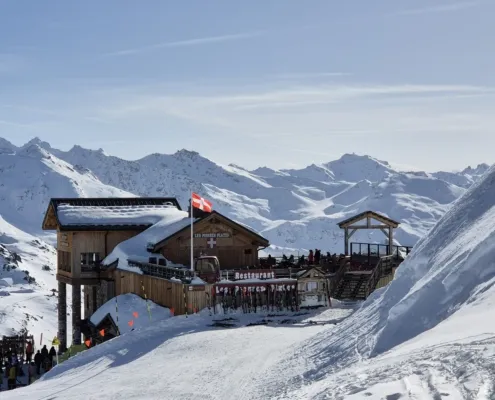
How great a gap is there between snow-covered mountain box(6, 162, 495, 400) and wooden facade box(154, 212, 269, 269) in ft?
34.5

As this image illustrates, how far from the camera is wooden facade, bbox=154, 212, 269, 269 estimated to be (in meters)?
35.2

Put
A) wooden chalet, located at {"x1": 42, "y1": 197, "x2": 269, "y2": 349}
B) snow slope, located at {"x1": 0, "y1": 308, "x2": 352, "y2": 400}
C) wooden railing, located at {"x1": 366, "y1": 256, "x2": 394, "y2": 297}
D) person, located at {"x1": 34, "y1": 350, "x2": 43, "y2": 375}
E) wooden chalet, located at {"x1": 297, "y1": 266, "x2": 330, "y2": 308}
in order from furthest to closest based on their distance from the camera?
wooden chalet, located at {"x1": 42, "y1": 197, "x2": 269, "y2": 349}
wooden railing, located at {"x1": 366, "y1": 256, "x2": 394, "y2": 297}
person, located at {"x1": 34, "y1": 350, "x2": 43, "y2": 375}
wooden chalet, located at {"x1": 297, "y1": 266, "x2": 330, "y2": 308}
snow slope, located at {"x1": 0, "y1": 308, "x2": 352, "y2": 400}

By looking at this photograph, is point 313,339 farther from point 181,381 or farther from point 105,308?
point 105,308

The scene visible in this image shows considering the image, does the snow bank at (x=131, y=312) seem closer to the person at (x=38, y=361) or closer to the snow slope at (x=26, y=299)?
the person at (x=38, y=361)

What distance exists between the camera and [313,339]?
19.9 m

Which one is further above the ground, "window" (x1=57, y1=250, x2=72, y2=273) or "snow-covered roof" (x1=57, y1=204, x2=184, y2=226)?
"snow-covered roof" (x1=57, y1=204, x2=184, y2=226)

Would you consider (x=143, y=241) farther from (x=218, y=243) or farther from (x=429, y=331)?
(x=429, y=331)

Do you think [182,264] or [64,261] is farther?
[64,261]

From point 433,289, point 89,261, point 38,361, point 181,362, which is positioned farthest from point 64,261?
point 433,289

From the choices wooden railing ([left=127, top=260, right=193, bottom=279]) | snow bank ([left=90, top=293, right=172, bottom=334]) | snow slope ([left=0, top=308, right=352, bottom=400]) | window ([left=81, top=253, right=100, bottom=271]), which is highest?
window ([left=81, top=253, right=100, bottom=271])

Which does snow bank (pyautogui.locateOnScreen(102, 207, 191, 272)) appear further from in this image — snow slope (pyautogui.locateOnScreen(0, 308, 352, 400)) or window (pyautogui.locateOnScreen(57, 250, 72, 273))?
snow slope (pyautogui.locateOnScreen(0, 308, 352, 400))

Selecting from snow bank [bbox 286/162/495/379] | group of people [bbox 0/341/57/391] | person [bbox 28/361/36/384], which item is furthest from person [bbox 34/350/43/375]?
snow bank [bbox 286/162/495/379]

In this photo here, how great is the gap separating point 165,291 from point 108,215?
10711mm

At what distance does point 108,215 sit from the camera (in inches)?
1567
